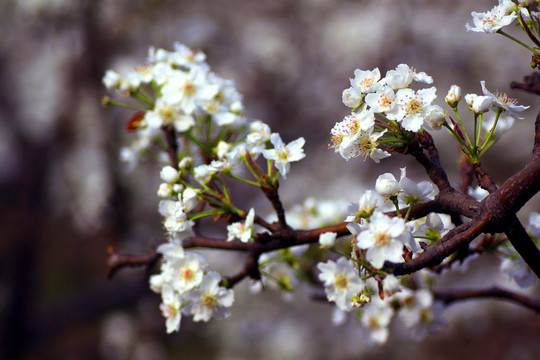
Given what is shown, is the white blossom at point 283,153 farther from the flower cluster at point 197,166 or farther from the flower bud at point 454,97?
the flower bud at point 454,97

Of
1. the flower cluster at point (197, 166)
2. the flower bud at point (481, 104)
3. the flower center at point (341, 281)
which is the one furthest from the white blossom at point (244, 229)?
the flower bud at point (481, 104)

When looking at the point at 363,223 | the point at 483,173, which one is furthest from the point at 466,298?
the point at 363,223

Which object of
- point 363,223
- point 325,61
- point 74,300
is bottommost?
point 74,300

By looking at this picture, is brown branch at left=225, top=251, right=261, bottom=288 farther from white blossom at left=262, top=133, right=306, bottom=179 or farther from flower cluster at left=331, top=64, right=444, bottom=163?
flower cluster at left=331, top=64, right=444, bottom=163

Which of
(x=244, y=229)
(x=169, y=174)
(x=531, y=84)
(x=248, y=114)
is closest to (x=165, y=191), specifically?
(x=169, y=174)

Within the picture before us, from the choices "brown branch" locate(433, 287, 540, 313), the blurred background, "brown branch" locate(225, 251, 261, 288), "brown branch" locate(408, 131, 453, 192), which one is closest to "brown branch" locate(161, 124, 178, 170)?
"brown branch" locate(225, 251, 261, 288)

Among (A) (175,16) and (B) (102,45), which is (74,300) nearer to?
(B) (102,45)

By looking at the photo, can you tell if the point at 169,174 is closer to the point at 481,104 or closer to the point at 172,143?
the point at 172,143
